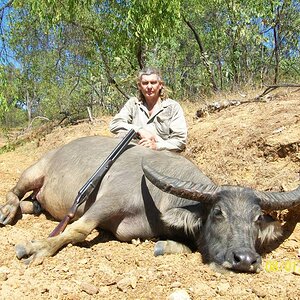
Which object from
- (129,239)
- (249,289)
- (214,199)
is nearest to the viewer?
(249,289)

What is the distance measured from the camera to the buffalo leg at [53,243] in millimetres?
3566

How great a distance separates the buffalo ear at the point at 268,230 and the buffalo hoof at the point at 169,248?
686mm

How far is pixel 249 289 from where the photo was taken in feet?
9.68

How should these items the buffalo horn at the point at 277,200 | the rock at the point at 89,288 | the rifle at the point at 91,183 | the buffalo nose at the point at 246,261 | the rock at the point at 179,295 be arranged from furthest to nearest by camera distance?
the rifle at the point at 91,183, the buffalo horn at the point at 277,200, the buffalo nose at the point at 246,261, the rock at the point at 89,288, the rock at the point at 179,295

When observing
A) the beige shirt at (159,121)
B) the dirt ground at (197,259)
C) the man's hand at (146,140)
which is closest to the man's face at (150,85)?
the beige shirt at (159,121)

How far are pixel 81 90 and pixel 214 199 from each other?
55.5ft

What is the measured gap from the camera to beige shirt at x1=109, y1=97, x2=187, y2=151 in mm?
5648

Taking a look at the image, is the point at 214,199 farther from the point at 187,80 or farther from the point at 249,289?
the point at 187,80

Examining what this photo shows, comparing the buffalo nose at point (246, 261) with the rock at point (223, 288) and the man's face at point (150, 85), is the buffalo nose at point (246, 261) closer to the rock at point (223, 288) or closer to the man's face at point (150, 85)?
the rock at point (223, 288)

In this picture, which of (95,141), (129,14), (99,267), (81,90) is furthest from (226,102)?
(81,90)

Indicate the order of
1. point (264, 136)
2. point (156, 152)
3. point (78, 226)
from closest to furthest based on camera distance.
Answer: point (78, 226) < point (156, 152) < point (264, 136)

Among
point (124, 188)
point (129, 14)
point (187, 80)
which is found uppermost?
point (129, 14)

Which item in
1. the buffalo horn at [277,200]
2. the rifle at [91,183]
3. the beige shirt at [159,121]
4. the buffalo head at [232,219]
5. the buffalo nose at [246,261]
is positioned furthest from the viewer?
the beige shirt at [159,121]

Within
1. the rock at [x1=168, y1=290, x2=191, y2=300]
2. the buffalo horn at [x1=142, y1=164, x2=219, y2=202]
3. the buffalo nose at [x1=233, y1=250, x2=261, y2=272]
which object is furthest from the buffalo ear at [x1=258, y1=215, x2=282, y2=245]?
the rock at [x1=168, y1=290, x2=191, y2=300]
